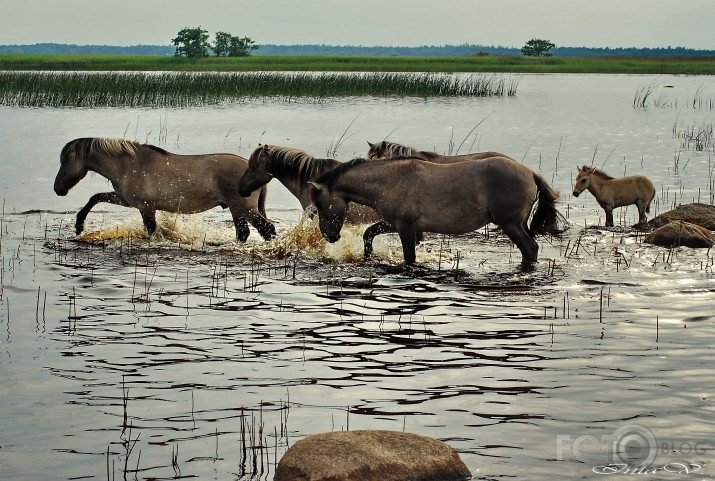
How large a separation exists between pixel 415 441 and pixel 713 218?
1046cm

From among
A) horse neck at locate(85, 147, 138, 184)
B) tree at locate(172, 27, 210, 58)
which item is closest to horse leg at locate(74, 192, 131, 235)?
horse neck at locate(85, 147, 138, 184)

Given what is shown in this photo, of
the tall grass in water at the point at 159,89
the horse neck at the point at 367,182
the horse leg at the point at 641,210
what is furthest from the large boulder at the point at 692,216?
the tall grass in water at the point at 159,89

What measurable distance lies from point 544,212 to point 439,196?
1.48 meters

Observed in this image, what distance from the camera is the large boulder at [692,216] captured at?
15.2m

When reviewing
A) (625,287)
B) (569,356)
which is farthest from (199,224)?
(569,356)

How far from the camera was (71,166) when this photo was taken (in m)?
15.2

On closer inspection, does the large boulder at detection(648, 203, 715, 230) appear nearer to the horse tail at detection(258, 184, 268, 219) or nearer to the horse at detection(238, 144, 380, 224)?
the horse at detection(238, 144, 380, 224)

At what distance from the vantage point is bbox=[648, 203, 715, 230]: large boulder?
15.2 m

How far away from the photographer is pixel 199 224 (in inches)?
609

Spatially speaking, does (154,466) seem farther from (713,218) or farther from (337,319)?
(713,218)

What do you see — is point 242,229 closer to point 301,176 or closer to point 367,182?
point 301,176

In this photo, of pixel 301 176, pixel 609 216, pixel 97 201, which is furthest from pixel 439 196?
pixel 97 201

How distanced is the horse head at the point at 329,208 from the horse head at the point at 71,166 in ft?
13.1

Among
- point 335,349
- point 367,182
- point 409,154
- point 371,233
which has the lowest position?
point 335,349
